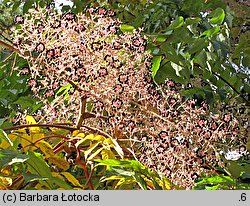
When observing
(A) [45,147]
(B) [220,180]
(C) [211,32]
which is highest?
(C) [211,32]

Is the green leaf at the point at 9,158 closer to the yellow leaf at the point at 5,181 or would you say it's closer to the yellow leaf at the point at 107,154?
the yellow leaf at the point at 5,181

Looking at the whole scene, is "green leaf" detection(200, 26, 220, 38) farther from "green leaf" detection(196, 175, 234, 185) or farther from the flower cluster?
"green leaf" detection(196, 175, 234, 185)

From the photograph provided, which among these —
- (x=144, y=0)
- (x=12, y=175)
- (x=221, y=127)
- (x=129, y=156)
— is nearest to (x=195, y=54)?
(x=221, y=127)

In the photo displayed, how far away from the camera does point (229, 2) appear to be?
215 cm

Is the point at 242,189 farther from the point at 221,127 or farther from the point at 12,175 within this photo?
the point at 12,175

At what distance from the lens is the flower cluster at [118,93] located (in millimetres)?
857

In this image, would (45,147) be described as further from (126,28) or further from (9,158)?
(126,28)

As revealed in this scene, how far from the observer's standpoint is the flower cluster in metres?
0.86

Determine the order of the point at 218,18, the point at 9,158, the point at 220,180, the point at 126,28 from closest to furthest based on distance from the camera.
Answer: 1. the point at 9,158
2. the point at 220,180
3. the point at 126,28
4. the point at 218,18

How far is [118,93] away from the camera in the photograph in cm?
87

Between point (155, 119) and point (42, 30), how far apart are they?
0.26 meters

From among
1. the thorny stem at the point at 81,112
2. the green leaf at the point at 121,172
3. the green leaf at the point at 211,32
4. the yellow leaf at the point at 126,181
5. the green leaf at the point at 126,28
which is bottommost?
the yellow leaf at the point at 126,181

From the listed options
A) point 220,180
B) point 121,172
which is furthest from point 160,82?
point 121,172

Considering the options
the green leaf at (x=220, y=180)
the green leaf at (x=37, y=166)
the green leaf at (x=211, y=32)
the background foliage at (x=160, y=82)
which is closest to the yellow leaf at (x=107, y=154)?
the background foliage at (x=160, y=82)
